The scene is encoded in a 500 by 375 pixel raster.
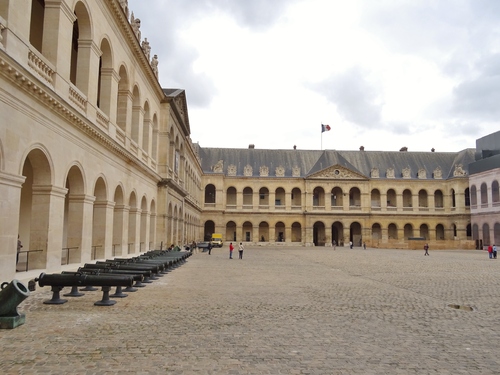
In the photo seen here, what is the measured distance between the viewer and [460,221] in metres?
60.4

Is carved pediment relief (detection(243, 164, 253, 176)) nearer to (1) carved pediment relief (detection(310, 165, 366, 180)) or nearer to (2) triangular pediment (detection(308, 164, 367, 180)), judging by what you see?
(2) triangular pediment (detection(308, 164, 367, 180))

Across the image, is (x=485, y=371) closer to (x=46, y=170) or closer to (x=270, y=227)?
(x=46, y=170)

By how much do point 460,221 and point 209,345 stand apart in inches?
2430

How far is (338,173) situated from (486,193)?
747 inches

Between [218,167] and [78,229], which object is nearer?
[78,229]

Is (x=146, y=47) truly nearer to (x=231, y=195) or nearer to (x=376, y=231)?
(x=231, y=195)

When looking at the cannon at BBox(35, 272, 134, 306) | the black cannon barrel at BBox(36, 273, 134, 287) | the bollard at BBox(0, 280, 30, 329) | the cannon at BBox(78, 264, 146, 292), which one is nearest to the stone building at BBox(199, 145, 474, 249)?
the cannon at BBox(78, 264, 146, 292)

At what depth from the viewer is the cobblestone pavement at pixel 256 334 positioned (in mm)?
5664

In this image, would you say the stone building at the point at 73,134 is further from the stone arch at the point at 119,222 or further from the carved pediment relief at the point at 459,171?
the carved pediment relief at the point at 459,171

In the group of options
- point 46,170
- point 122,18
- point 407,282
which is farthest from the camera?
point 122,18

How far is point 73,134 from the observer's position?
46.5ft

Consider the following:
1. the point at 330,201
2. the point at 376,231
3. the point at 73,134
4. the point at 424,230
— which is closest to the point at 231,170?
the point at 330,201

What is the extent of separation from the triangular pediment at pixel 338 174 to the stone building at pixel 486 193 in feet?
47.5

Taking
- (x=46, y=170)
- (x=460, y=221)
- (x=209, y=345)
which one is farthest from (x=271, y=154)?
(x=209, y=345)
